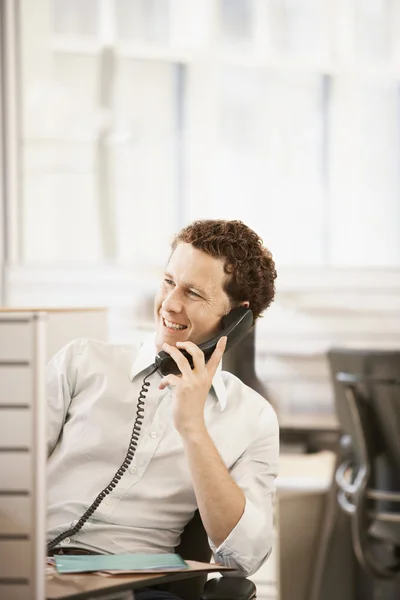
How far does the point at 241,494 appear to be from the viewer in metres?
1.56

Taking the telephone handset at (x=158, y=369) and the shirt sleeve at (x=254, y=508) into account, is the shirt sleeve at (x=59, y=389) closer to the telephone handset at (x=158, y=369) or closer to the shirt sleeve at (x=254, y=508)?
the telephone handset at (x=158, y=369)

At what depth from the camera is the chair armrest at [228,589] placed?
53.5 inches

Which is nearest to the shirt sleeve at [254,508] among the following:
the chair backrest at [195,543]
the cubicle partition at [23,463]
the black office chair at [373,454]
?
the chair backrest at [195,543]

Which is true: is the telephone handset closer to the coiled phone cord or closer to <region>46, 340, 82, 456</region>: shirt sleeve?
the coiled phone cord

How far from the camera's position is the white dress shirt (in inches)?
63.7

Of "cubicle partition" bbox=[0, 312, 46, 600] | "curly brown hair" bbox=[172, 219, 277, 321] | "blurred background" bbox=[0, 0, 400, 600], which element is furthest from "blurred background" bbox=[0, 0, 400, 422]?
"cubicle partition" bbox=[0, 312, 46, 600]

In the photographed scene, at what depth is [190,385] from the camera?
1581mm

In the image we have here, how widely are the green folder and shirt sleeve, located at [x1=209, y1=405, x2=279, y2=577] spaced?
16cm

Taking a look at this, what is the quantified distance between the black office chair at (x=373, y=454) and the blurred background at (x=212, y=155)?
2.25 feet

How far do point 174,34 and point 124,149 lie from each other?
516mm

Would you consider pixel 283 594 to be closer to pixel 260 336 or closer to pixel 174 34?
pixel 260 336

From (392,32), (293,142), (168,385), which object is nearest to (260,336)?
(293,142)

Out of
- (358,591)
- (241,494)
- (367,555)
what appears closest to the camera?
(241,494)

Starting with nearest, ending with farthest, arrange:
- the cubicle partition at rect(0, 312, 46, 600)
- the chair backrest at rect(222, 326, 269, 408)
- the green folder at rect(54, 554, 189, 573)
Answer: the cubicle partition at rect(0, 312, 46, 600) → the green folder at rect(54, 554, 189, 573) → the chair backrest at rect(222, 326, 269, 408)
